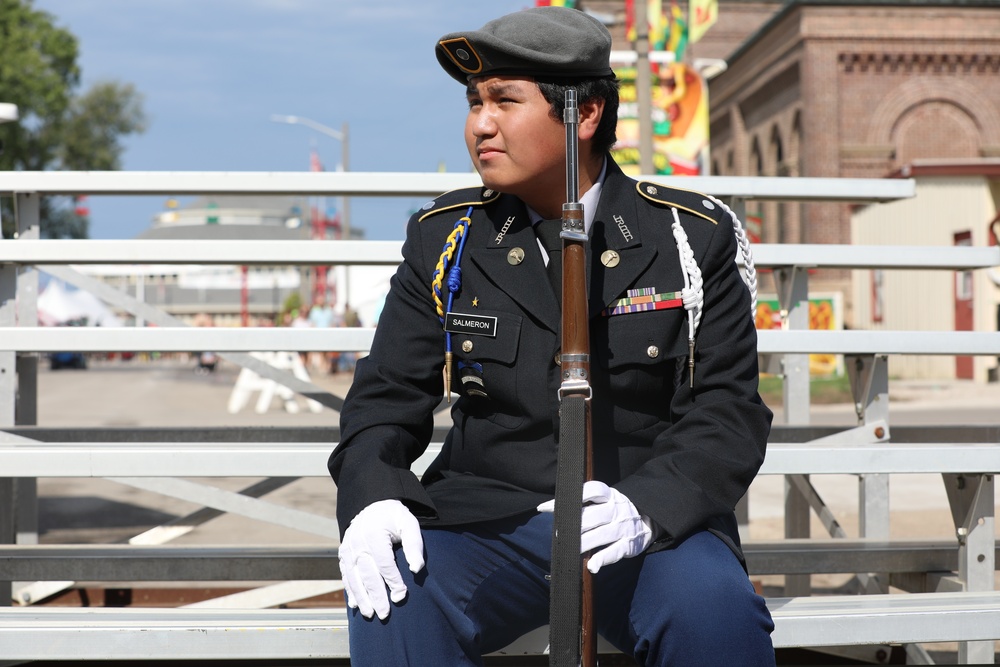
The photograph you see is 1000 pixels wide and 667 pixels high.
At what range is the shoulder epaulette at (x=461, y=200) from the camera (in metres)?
2.46

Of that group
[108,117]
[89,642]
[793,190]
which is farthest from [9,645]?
[108,117]

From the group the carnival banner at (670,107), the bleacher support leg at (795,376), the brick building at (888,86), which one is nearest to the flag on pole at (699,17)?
the carnival banner at (670,107)

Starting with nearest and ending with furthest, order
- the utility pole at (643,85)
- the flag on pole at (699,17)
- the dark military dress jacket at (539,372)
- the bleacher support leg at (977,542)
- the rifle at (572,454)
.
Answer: the rifle at (572,454) < the dark military dress jacket at (539,372) < the bleacher support leg at (977,542) < the utility pole at (643,85) < the flag on pole at (699,17)

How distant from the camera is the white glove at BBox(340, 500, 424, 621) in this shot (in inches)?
77.8

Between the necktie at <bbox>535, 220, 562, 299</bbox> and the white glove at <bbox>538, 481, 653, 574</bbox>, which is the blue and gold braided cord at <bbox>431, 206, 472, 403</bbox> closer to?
the necktie at <bbox>535, 220, 562, 299</bbox>

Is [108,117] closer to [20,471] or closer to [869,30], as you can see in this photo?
[869,30]

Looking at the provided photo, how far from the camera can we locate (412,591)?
6.57 feet

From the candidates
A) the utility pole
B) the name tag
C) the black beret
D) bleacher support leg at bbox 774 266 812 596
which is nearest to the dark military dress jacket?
the name tag

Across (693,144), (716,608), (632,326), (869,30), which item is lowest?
(716,608)

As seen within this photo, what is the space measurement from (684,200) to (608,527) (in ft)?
2.57

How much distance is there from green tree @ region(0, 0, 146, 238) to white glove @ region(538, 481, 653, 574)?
3670cm

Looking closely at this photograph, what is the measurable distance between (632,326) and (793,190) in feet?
4.49

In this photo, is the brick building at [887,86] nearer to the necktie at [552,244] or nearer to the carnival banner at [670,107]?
the carnival banner at [670,107]

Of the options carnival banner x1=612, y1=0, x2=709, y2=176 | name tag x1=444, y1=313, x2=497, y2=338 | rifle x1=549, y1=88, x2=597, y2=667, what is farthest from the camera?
carnival banner x1=612, y1=0, x2=709, y2=176
